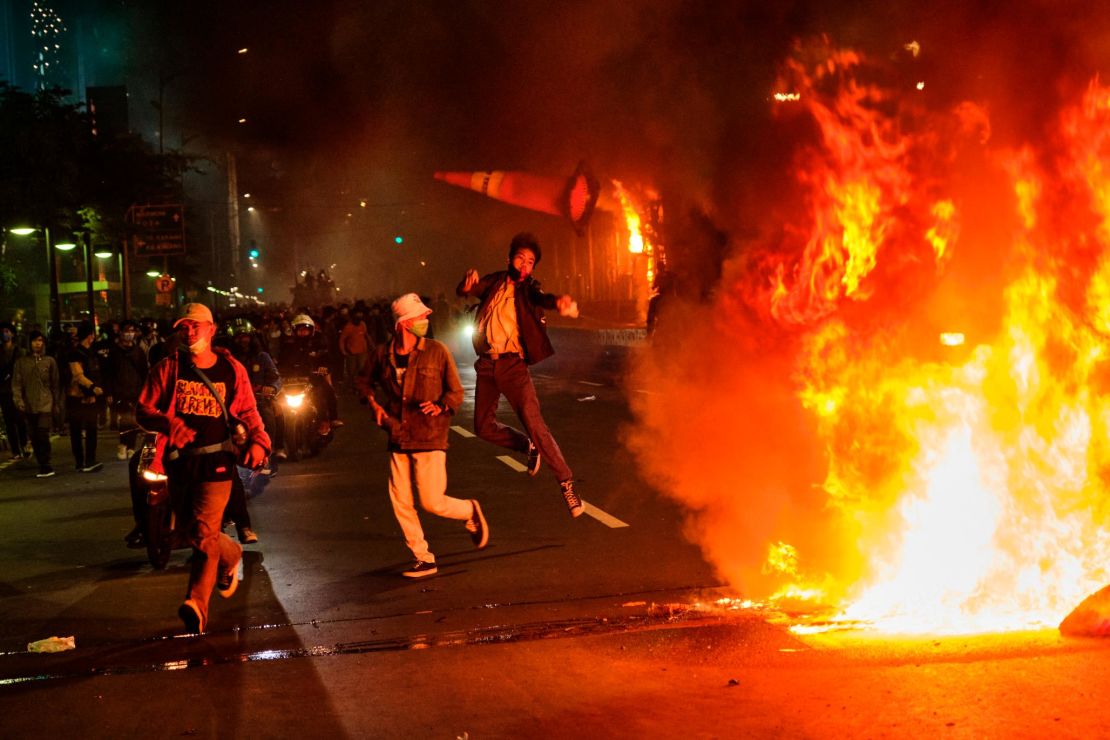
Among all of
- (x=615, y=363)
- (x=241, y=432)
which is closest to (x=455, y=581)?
(x=241, y=432)

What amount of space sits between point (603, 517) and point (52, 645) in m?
4.04

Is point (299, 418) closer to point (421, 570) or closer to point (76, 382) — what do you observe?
point (76, 382)

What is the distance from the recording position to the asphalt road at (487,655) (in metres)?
4.26

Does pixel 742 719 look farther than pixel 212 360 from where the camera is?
No

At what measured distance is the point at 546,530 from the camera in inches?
327

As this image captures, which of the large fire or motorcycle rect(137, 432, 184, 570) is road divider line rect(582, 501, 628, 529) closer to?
the large fire

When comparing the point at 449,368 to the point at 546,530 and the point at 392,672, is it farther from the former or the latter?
the point at 392,672

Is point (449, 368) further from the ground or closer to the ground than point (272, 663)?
further from the ground

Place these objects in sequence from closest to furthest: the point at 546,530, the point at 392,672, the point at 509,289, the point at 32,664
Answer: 1. the point at 392,672
2. the point at 32,664
3. the point at 509,289
4. the point at 546,530

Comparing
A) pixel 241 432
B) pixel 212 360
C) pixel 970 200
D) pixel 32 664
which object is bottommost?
pixel 32 664

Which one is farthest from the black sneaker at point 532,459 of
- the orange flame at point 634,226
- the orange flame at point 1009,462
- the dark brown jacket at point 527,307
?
the orange flame at point 634,226

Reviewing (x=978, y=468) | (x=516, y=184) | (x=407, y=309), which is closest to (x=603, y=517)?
(x=407, y=309)

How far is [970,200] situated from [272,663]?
12.6 m

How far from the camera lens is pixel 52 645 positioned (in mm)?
5711
